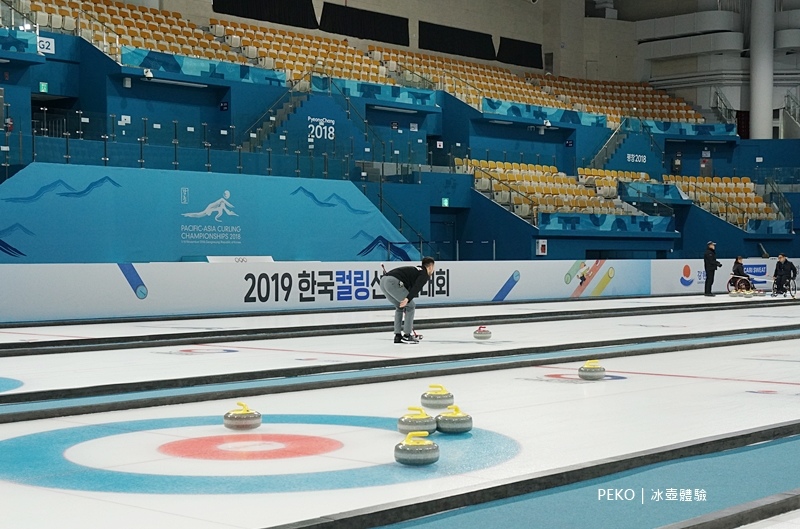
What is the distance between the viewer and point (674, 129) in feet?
145

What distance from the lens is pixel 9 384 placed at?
32.3 feet

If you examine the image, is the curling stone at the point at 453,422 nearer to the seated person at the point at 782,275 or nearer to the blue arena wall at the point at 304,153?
the blue arena wall at the point at 304,153

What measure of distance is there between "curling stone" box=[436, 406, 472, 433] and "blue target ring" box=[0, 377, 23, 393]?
176 inches

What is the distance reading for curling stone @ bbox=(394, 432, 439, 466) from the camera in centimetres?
582

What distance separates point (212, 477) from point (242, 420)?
1.41 m

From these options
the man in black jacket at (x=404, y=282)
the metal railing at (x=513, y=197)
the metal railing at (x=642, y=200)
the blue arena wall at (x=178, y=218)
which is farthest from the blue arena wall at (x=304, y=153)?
the man in black jacket at (x=404, y=282)

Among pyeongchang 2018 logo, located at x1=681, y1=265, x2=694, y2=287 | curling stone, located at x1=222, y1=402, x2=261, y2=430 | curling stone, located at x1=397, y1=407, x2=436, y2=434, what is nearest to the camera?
curling stone, located at x1=397, y1=407, x2=436, y2=434

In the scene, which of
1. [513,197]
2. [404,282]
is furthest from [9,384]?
[513,197]

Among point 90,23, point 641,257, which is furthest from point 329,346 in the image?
point 641,257

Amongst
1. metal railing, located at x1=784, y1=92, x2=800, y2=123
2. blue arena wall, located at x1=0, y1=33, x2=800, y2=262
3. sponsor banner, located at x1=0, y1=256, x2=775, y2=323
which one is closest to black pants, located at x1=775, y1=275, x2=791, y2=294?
sponsor banner, located at x1=0, y1=256, x2=775, y2=323

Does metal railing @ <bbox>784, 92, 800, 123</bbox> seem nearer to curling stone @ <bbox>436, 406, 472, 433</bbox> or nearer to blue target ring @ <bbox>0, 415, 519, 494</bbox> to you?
blue target ring @ <bbox>0, 415, 519, 494</bbox>

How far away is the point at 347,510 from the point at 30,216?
18.8 meters

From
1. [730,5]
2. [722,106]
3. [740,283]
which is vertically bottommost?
[740,283]

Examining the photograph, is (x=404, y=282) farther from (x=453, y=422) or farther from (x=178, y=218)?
(x=178, y=218)
